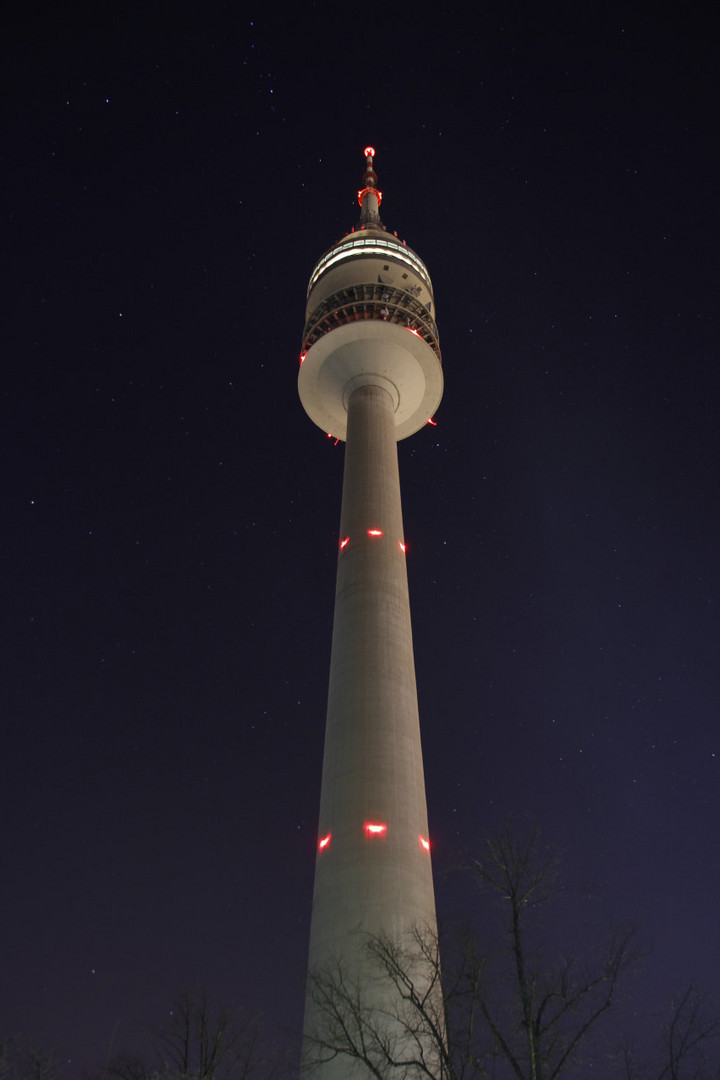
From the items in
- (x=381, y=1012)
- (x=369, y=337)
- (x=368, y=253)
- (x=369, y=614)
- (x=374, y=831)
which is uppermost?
(x=368, y=253)

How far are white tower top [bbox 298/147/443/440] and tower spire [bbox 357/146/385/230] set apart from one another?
7.80 m

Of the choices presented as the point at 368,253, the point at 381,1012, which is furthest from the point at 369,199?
the point at 381,1012

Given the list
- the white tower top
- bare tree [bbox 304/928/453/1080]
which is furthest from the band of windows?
bare tree [bbox 304/928/453/1080]

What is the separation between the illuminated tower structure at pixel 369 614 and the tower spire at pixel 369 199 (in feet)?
1.89

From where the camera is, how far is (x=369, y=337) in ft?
195

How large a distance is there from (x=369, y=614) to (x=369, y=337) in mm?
23425

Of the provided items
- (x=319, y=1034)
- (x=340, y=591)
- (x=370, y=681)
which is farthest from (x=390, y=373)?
(x=319, y=1034)

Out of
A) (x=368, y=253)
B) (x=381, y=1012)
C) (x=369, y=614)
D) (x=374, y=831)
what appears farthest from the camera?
(x=368, y=253)

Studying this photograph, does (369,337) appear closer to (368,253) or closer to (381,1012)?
(368,253)

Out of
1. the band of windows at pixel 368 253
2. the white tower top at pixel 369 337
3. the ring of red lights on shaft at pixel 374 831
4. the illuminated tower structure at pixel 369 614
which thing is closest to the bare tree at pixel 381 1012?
Answer: the illuminated tower structure at pixel 369 614

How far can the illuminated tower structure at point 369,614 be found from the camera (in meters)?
35.8

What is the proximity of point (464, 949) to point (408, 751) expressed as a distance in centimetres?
1687

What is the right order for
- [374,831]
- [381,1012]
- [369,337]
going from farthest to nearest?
[369,337] < [374,831] < [381,1012]

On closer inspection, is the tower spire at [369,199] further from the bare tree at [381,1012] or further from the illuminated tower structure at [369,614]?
the bare tree at [381,1012]
